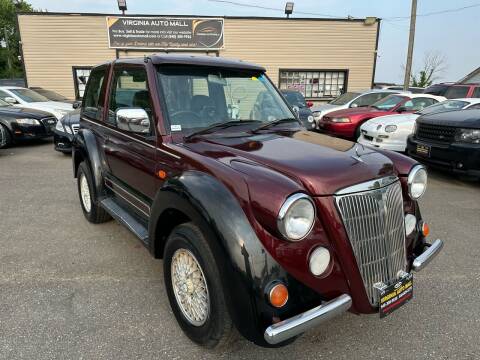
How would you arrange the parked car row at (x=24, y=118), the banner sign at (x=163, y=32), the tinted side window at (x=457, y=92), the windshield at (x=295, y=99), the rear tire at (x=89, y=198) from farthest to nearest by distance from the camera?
the banner sign at (x=163, y=32) → the windshield at (x=295, y=99) → the tinted side window at (x=457, y=92) → the parked car row at (x=24, y=118) → the rear tire at (x=89, y=198)

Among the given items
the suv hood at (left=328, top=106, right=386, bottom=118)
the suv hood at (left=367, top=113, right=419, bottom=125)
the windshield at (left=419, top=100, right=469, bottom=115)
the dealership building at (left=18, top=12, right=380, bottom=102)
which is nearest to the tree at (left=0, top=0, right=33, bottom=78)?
the dealership building at (left=18, top=12, right=380, bottom=102)

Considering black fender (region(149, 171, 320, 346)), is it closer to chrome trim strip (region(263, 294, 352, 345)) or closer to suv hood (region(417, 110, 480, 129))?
chrome trim strip (region(263, 294, 352, 345))

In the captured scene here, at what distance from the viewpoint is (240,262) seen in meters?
1.95

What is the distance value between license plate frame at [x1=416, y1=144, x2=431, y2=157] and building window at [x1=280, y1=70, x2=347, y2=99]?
12.6 metres

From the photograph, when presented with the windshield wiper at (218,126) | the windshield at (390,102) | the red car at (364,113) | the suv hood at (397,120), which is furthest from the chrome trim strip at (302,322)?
the windshield at (390,102)

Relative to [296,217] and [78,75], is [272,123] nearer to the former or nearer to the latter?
[296,217]

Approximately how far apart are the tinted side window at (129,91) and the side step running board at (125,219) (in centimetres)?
84

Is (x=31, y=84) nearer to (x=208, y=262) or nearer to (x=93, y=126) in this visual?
(x=93, y=126)

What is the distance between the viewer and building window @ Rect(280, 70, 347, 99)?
1858 cm

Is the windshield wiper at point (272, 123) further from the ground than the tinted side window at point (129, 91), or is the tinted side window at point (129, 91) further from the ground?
the tinted side window at point (129, 91)

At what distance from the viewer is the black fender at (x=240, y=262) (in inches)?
76.0

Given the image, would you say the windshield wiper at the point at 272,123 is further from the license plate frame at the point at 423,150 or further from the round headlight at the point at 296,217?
the license plate frame at the point at 423,150

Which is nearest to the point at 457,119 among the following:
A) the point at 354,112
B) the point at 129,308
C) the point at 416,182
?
the point at 354,112

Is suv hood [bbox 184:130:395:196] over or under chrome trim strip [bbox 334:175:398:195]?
over
